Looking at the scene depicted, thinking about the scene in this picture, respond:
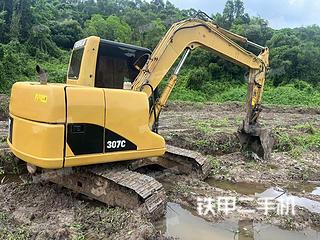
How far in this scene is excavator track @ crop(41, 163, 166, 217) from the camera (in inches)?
211

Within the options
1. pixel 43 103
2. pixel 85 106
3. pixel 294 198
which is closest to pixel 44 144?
pixel 43 103

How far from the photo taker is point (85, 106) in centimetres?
519

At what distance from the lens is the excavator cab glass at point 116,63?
6.11 meters

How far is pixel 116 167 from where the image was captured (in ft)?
19.2

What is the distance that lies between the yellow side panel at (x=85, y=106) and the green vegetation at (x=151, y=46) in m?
14.6

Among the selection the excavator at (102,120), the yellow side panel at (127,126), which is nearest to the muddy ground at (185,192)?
the excavator at (102,120)

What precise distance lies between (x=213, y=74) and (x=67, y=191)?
2208 cm

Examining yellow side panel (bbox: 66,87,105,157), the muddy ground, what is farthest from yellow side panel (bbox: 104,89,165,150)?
the muddy ground

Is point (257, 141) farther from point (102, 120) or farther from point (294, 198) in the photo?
point (102, 120)

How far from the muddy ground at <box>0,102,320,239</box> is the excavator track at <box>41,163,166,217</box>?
0.17 meters

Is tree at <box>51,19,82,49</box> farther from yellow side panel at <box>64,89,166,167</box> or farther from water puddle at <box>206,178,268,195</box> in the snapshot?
yellow side panel at <box>64,89,166,167</box>

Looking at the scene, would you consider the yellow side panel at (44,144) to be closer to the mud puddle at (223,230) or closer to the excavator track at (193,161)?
the mud puddle at (223,230)

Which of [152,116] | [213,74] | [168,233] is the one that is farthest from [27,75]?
[168,233]

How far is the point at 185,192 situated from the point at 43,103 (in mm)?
2722
